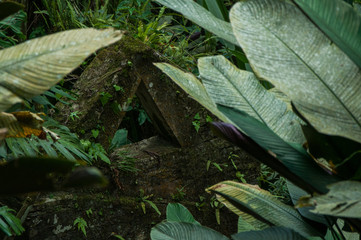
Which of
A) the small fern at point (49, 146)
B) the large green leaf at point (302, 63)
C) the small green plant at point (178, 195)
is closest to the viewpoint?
the large green leaf at point (302, 63)

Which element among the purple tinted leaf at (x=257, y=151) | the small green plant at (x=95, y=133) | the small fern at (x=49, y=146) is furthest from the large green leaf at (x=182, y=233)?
the small green plant at (x=95, y=133)

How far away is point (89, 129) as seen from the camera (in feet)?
9.32

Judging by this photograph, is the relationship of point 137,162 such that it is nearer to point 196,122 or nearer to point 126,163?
point 126,163

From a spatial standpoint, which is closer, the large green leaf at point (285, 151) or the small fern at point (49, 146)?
the large green leaf at point (285, 151)

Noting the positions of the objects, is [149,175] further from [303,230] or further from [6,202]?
[303,230]

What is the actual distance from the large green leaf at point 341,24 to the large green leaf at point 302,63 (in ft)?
0.06

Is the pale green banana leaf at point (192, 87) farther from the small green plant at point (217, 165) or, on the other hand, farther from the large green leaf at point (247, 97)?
the small green plant at point (217, 165)

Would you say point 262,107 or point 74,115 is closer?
point 262,107

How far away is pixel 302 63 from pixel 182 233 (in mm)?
602

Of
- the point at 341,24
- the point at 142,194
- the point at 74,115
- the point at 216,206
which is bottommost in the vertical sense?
the point at 216,206

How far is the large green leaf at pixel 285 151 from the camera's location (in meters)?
0.93

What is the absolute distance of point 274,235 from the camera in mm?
1103

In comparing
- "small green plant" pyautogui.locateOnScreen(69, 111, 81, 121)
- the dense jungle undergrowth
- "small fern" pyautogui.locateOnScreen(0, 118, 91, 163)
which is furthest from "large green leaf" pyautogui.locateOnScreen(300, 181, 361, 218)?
"small green plant" pyautogui.locateOnScreen(69, 111, 81, 121)

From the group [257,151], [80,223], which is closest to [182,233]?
[257,151]
